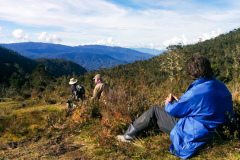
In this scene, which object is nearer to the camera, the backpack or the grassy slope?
the grassy slope

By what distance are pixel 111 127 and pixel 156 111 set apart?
0.99 metres

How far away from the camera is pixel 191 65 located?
8.30 feet

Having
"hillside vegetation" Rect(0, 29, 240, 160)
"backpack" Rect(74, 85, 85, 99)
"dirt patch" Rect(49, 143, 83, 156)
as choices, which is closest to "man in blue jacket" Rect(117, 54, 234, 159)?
"hillside vegetation" Rect(0, 29, 240, 160)

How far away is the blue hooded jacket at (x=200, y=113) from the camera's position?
2.37 meters

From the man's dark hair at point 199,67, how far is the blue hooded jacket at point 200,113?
72mm

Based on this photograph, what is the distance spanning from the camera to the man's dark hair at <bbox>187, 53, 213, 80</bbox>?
2.47m

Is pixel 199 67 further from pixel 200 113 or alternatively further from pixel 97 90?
pixel 97 90

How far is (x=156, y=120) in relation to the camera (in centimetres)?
317

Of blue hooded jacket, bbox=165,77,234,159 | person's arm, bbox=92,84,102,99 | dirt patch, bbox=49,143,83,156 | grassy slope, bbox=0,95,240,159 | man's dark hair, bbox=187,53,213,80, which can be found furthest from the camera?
person's arm, bbox=92,84,102,99

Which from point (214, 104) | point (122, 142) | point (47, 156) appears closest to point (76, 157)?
point (47, 156)

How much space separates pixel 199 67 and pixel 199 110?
0.57 m

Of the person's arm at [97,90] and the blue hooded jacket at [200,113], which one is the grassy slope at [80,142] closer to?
the blue hooded jacket at [200,113]

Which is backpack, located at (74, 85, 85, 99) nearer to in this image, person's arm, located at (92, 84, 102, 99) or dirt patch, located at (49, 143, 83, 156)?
person's arm, located at (92, 84, 102, 99)

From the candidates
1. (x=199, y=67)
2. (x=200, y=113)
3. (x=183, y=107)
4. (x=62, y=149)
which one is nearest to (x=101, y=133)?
(x=62, y=149)
